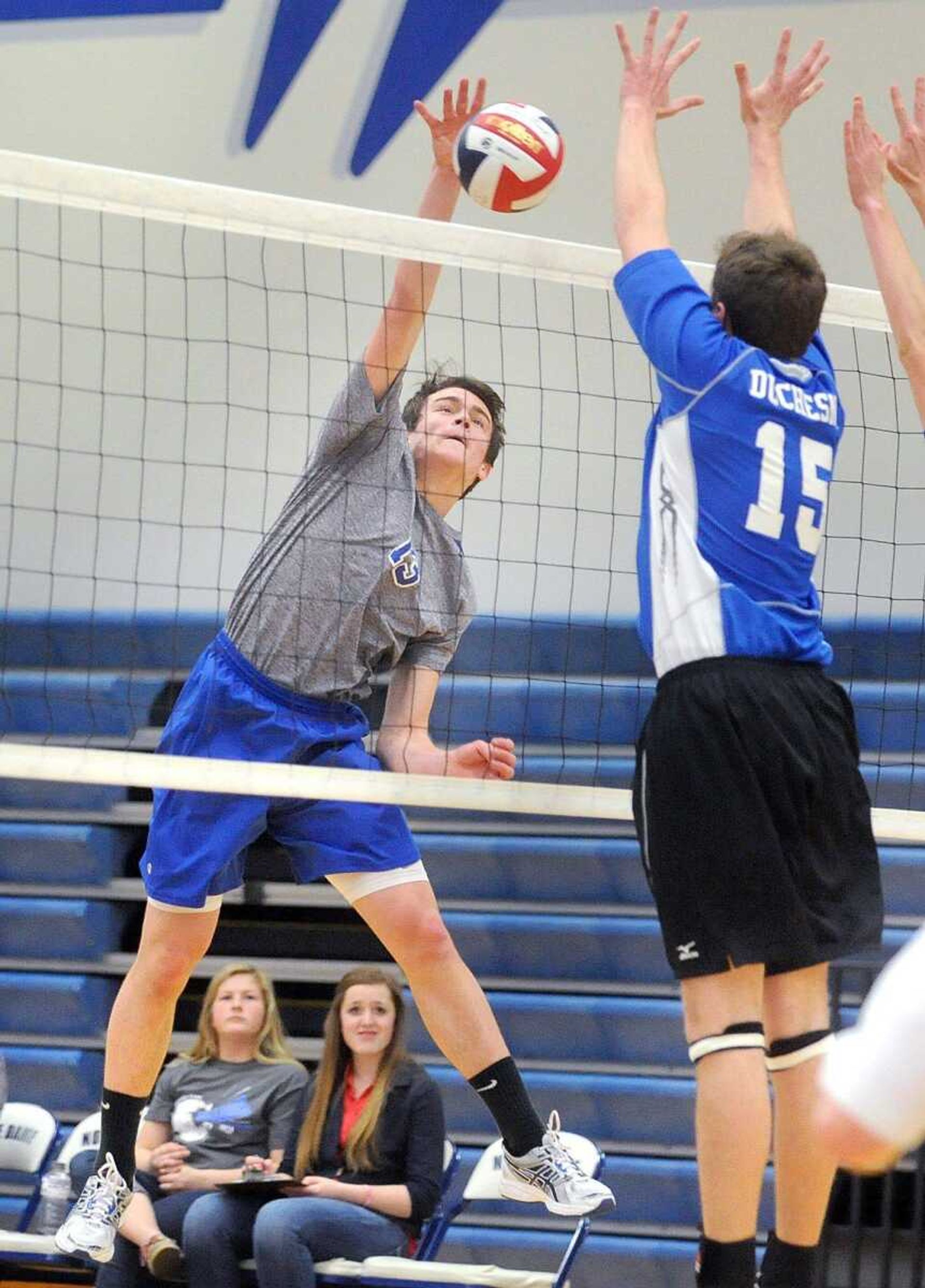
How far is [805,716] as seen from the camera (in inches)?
144

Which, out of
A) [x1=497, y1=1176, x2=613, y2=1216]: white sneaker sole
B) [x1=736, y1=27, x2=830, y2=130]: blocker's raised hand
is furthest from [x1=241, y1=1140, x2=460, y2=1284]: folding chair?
[x1=736, y1=27, x2=830, y2=130]: blocker's raised hand

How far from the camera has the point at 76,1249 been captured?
4660mm

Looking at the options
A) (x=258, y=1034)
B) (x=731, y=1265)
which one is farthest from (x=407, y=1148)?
(x=731, y=1265)

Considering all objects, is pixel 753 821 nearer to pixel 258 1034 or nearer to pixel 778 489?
pixel 778 489

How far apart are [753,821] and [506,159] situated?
1858 millimetres

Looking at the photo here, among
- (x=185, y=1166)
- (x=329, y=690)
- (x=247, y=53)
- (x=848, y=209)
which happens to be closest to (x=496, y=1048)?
(x=329, y=690)

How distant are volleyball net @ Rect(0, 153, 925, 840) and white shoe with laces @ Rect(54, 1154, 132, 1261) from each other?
12.3ft

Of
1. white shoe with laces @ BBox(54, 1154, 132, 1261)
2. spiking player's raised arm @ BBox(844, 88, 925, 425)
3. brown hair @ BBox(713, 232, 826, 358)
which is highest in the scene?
spiking player's raised arm @ BBox(844, 88, 925, 425)

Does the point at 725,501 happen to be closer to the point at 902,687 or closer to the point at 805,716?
the point at 805,716

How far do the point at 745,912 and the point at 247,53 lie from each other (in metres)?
7.33

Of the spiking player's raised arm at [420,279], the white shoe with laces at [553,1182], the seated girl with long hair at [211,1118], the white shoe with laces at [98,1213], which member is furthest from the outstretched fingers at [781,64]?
the seated girl with long hair at [211,1118]

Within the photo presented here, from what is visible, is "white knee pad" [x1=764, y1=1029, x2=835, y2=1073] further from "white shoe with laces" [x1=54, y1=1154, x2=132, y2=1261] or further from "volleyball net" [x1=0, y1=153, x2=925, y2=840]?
"volleyball net" [x1=0, y1=153, x2=925, y2=840]

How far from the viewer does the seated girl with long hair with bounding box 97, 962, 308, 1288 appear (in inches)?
249

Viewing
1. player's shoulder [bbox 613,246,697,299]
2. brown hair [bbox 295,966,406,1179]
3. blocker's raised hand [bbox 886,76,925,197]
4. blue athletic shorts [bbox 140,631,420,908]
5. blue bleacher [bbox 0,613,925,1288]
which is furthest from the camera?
blue bleacher [bbox 0,613,925,1288]
